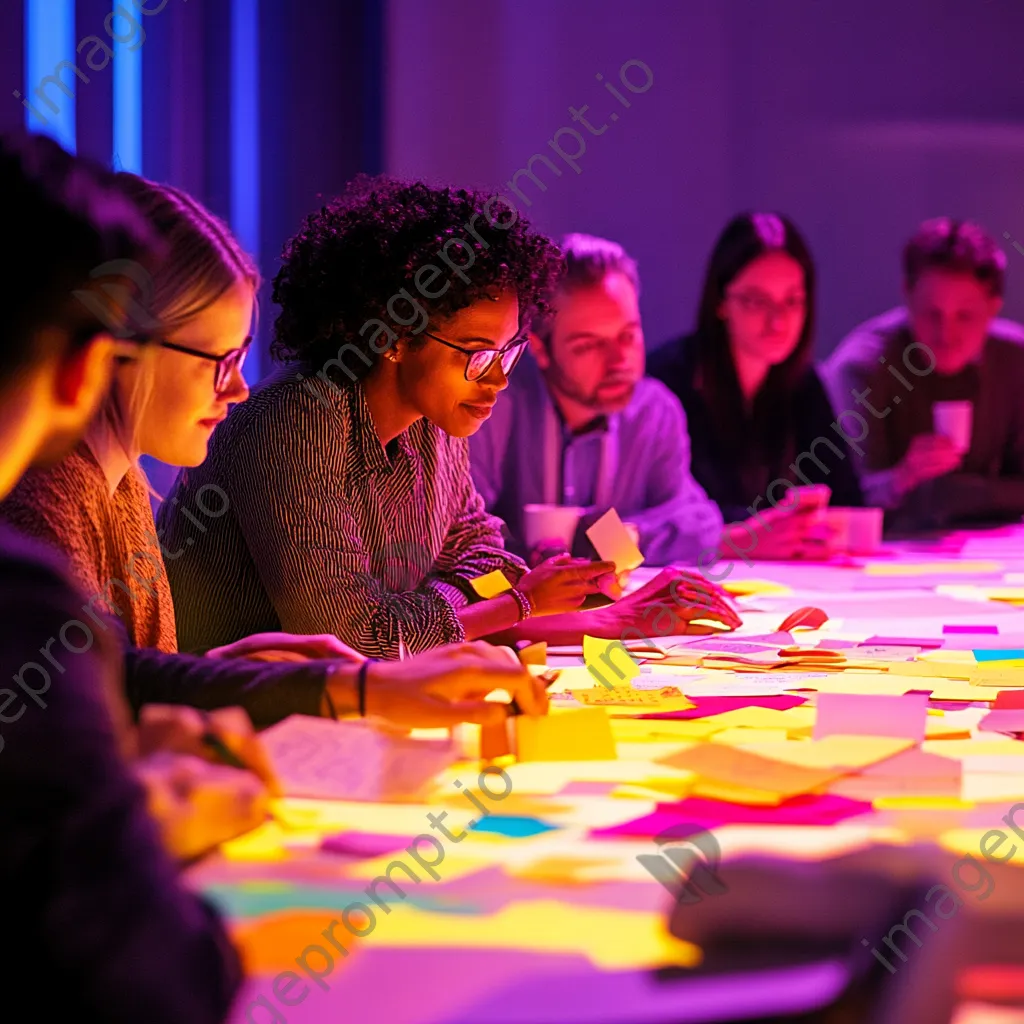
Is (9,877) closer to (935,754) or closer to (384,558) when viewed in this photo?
(935,754)

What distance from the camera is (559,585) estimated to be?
81.7 inches

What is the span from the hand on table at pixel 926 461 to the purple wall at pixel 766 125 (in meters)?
1.76

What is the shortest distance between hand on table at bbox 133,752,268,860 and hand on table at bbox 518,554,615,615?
1.07m

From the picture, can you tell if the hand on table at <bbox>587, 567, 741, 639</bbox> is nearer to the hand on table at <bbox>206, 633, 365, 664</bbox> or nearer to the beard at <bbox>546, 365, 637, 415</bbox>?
the hand on table at <bbox>206, 633, 365, 664</bbox>

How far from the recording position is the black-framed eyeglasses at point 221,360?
1.48 metres

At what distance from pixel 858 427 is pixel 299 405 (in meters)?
3.13

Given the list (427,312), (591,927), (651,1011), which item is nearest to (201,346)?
(427,312)

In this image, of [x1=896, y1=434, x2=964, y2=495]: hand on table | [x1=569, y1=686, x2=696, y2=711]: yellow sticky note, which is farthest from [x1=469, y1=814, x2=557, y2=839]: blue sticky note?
[x1=896, y1=434, x2=964, y2=495]: hand on table

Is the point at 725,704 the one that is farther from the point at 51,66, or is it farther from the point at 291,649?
the point at 51,66

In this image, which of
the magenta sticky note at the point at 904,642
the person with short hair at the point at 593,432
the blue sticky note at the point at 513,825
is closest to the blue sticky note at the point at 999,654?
the magenta sticky note at the point at 904,642

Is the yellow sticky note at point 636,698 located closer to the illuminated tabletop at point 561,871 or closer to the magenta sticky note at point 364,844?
the illuminated tabletop at point 561,871

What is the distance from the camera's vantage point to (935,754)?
126 centimetres

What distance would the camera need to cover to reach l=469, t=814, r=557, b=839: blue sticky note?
105cm

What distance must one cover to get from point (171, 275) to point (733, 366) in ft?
8.83
